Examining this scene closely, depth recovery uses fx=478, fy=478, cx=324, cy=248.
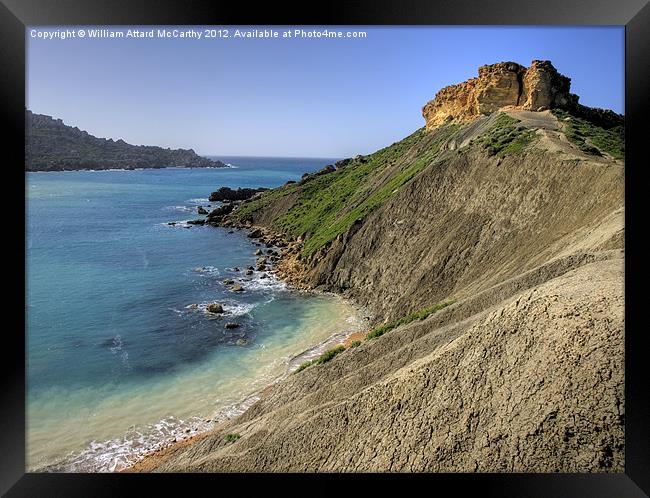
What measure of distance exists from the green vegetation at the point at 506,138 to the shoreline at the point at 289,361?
11.7 m

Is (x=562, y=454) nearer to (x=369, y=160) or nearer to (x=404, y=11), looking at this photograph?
(x=404, y=11)

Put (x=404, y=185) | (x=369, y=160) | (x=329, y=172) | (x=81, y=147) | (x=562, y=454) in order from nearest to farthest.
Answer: (x=562, y=454)
(x=404, y=185)
(x=369, y=160)
(x=329, y=172)
(x=81, y=147)

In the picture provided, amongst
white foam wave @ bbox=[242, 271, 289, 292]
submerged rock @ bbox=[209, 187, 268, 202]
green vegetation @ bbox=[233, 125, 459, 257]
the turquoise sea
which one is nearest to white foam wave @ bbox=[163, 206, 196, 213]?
submerged rock @ bbox=[209, 187, 268, 202]

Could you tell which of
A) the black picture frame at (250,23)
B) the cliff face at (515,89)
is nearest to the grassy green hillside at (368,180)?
the cliff face at (515,89)

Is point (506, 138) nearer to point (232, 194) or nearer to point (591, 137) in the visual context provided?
point (591, 137)

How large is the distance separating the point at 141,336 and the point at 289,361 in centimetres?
770

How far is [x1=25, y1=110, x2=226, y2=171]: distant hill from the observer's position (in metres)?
58.8

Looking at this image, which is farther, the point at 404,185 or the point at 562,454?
the point at 404,185

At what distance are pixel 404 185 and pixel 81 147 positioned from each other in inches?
2245

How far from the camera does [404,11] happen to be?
8.41 meters

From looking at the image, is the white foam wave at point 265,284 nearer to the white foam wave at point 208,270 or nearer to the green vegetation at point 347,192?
the white foam wave at point 208,270

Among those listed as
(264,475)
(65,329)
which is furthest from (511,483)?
(65,329)

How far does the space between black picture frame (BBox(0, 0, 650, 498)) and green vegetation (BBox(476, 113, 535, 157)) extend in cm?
1758

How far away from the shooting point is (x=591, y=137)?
84.8 ft
